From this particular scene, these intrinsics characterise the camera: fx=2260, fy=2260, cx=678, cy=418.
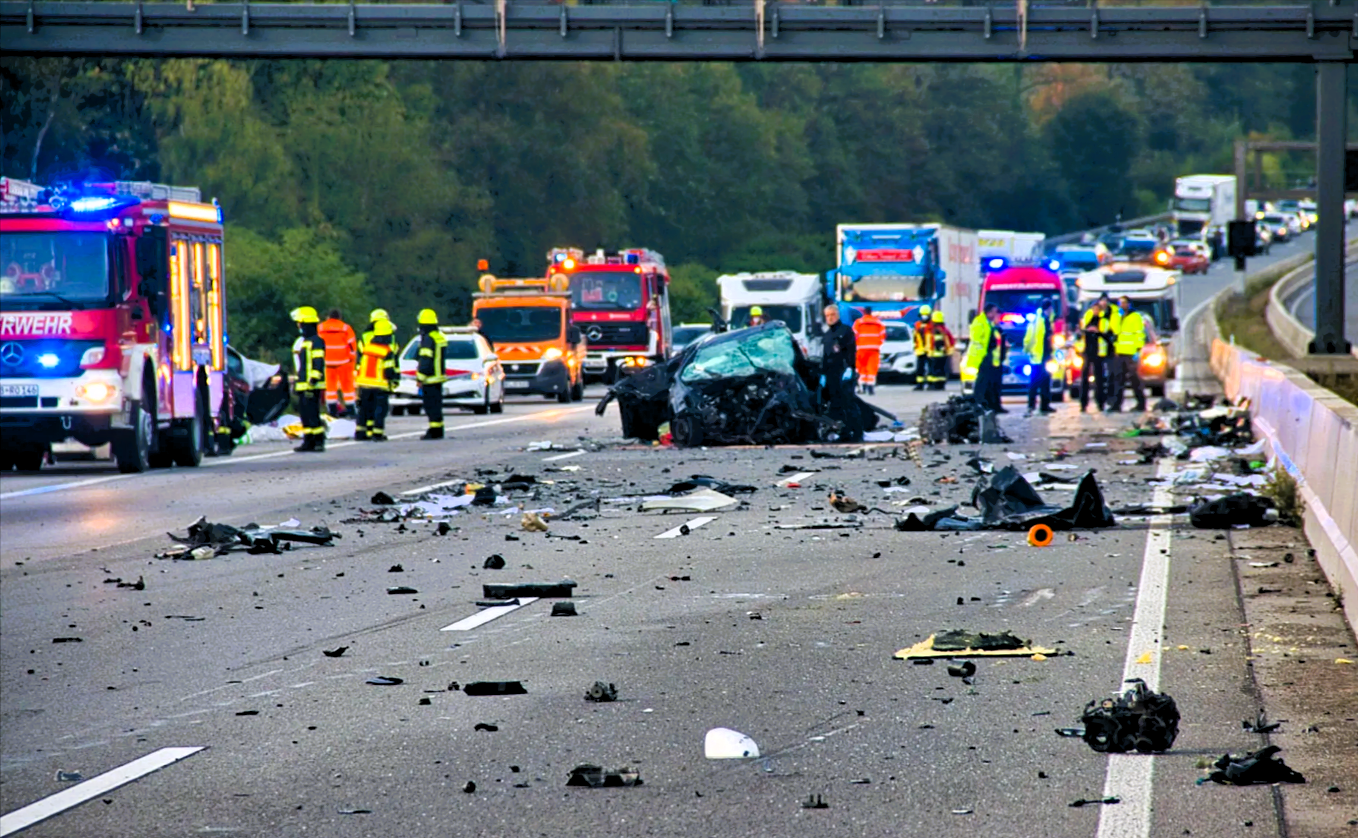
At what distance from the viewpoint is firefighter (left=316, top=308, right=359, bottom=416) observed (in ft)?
106

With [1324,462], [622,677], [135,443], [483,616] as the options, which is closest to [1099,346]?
[135,443]

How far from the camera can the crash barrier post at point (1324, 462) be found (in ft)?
Answer: 37.7

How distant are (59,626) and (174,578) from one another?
2.02 metres

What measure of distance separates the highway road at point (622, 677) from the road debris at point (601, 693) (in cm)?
5

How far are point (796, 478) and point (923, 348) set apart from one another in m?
27.3

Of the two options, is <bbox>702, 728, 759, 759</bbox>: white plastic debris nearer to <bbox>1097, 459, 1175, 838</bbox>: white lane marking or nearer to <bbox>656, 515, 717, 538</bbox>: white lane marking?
<bbox>1097, 459, 1175, 838</bbox>: white lane marking

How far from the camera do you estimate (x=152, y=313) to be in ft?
78.2

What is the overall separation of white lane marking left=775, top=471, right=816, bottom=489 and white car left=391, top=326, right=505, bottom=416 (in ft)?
59.7

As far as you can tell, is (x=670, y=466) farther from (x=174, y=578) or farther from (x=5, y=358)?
(x=174, y=578)

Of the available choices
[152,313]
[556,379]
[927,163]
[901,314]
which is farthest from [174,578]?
[927,163]

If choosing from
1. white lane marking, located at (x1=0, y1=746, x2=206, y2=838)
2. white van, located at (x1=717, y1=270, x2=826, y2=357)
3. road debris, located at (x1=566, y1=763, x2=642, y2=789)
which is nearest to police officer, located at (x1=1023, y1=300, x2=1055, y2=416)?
white van, located at (x1=717, y1=270, x2=826, y2=357)

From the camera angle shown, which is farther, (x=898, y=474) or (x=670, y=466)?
(x=670, y=466)

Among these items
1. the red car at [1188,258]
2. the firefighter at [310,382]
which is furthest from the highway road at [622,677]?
the red car at [1188,258]

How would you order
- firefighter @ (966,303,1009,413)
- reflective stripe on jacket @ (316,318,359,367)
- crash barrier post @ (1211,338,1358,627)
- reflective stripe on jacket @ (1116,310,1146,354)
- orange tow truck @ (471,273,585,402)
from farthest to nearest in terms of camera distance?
orange tow truck @ (471,273,585,402), reflective stripe on jacket @ (1116,310,1146,354), reflective stripe on jacket @ (316,318,359,367), firefighter @ (966,303,1009,413), crash barrier post @ (1211,338,1358,627)
